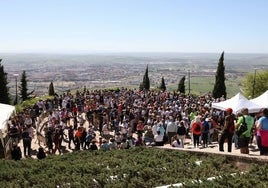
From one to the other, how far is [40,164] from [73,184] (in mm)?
3170

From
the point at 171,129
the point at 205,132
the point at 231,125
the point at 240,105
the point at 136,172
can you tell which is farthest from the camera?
the point at 240,105

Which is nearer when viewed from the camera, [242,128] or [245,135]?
[245,135]

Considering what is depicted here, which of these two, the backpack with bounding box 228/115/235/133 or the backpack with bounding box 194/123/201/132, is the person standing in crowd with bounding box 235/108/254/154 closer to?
the backpack with bounding box 228/115/235/133

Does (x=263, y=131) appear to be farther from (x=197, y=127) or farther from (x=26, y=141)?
(x=26, y=141)

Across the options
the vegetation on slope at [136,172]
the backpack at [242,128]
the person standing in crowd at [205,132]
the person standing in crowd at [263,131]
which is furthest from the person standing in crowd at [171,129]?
the person standing in crowd at [263,131]

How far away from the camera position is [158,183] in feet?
27.6

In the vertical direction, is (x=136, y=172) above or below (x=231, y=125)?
below

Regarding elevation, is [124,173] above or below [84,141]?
above

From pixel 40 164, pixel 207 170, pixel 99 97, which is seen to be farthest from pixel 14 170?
pixel 99 97

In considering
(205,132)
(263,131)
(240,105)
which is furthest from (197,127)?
(240,105)

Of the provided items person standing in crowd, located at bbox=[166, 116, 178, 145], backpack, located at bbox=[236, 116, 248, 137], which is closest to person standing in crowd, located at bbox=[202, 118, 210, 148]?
person standing in crowd, located at bbox=[166, 116, 178, 145]

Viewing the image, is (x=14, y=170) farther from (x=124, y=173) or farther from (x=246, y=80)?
(x=246, y=80)

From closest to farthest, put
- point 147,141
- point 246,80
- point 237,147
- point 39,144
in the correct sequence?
point 237,147 → point 147,141 → point 39,144 → point 246,80

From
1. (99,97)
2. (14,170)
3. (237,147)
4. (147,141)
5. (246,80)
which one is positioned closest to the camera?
(14,170)
